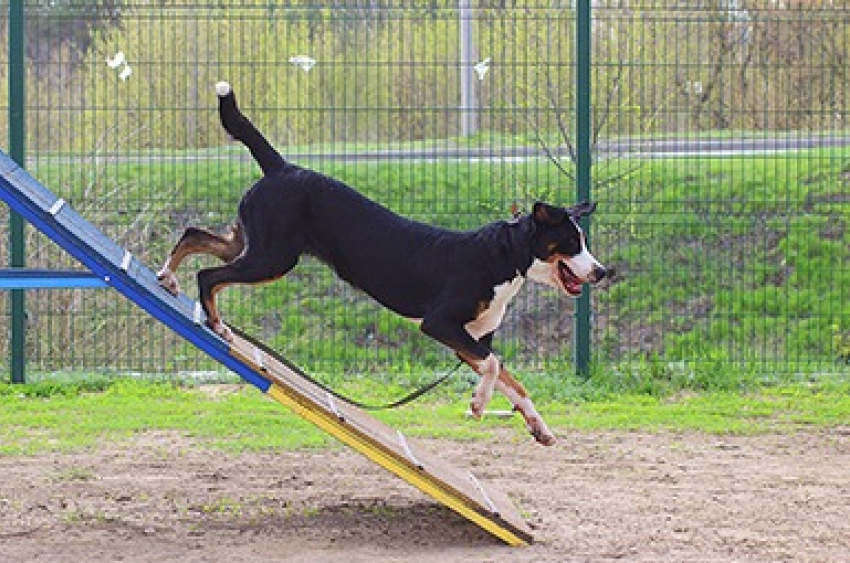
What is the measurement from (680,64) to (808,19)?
1.02 metres

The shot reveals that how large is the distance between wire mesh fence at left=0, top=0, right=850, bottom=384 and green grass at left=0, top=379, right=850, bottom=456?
602 mm

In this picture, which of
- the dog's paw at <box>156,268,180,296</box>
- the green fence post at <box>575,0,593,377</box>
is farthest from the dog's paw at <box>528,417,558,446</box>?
the green fence post at <box>575,0,593,377</box>

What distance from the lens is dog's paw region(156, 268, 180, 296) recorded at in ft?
22.9

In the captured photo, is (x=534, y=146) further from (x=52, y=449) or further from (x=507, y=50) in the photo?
(x=52, y=449)

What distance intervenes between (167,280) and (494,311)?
1.50 m

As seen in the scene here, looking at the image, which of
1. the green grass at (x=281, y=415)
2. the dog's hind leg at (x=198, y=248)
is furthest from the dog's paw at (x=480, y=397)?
the green grass at (x=281, y=415)

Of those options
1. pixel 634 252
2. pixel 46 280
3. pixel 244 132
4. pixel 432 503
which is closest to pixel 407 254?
pixel 244 132

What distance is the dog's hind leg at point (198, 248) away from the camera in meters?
6.95

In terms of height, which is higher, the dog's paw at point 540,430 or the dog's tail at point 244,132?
the dog's tail at point 244,132

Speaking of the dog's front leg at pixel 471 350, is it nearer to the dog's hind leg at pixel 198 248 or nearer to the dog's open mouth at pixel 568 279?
the dog's open mouth at pixel 568 279

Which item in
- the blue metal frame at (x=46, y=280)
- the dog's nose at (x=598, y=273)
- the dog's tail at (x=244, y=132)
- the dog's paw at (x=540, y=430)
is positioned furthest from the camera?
the blue metal frame at (x=46, y=280)

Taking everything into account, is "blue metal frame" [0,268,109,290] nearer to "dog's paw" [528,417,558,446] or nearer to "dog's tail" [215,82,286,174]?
"dog's tail" [215,82,286,174]

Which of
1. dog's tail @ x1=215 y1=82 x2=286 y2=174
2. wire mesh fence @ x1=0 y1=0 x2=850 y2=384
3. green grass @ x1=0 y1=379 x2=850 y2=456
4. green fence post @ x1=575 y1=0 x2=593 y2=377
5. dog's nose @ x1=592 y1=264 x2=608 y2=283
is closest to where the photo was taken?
dog's nose @ x1=592 y1=264 x2=608 y2=283

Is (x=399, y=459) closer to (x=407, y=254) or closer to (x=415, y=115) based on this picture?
(x=407, y=254)
